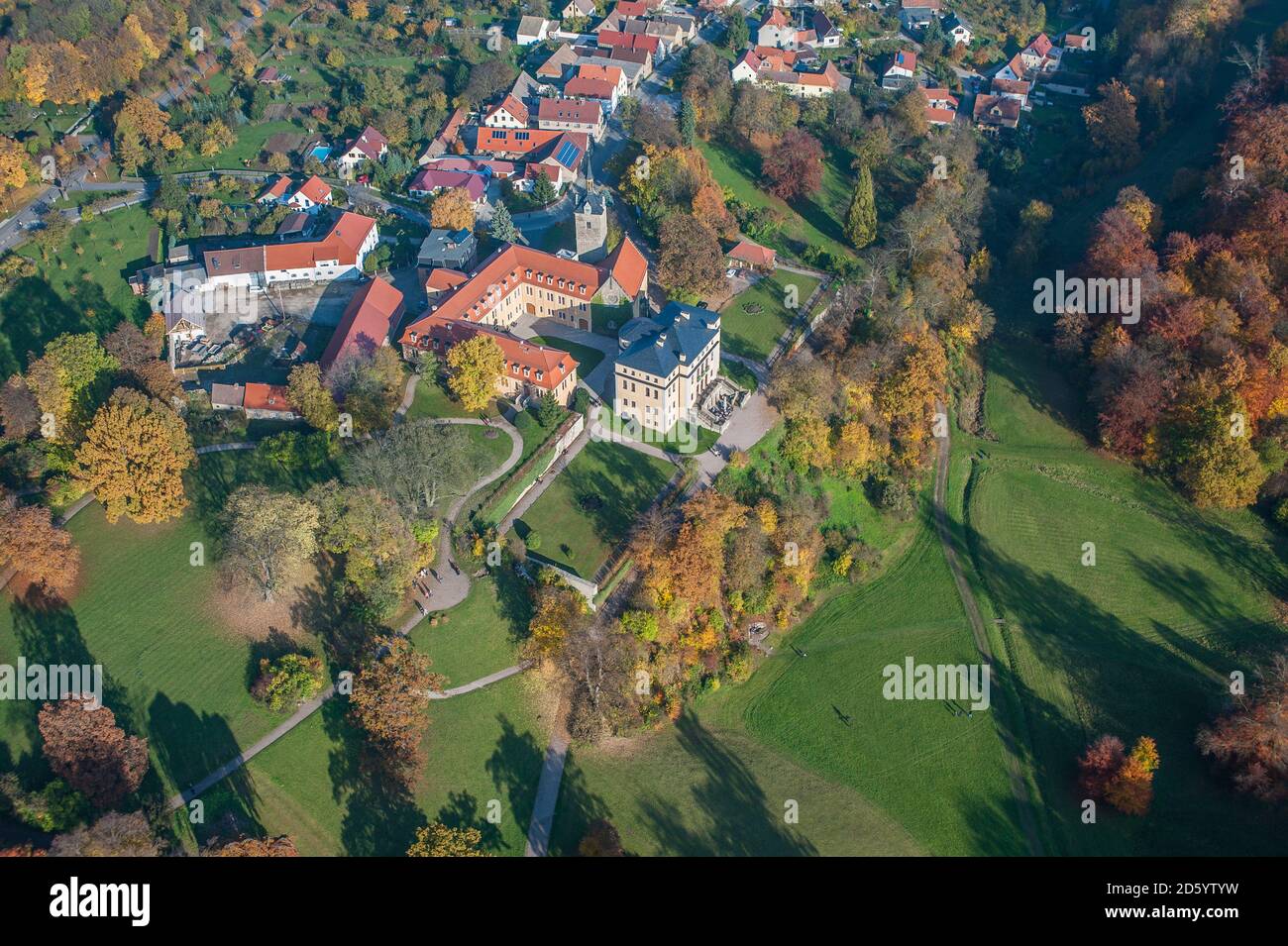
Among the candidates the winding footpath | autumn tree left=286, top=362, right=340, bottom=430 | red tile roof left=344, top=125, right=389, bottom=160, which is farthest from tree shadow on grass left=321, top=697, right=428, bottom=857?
red tile roof left=344, top=125, right=389, bottom=160

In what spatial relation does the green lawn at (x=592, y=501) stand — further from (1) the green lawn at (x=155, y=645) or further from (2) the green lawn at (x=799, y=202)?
(2) the green lawn at (x=799, y=202)

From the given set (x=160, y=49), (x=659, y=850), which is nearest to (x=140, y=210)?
(x=160, y=49)

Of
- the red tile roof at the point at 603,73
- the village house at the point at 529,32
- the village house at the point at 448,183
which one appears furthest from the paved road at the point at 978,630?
the village house at the point at 529,32

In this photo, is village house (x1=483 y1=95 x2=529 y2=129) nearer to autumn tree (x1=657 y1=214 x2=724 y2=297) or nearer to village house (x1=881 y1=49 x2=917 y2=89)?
autumn tree (x1=657 y1=214 x2=724 y2=297)

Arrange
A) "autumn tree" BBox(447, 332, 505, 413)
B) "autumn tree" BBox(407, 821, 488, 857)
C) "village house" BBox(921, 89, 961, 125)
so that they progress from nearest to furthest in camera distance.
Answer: "autumn tree" BBox(407, 821, 488, 857)
"autumn tree" BBox(447, 332, 505, 413)
"village house" BBox(921, 89, 961, 125)

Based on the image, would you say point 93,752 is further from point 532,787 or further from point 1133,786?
point 1133,786
